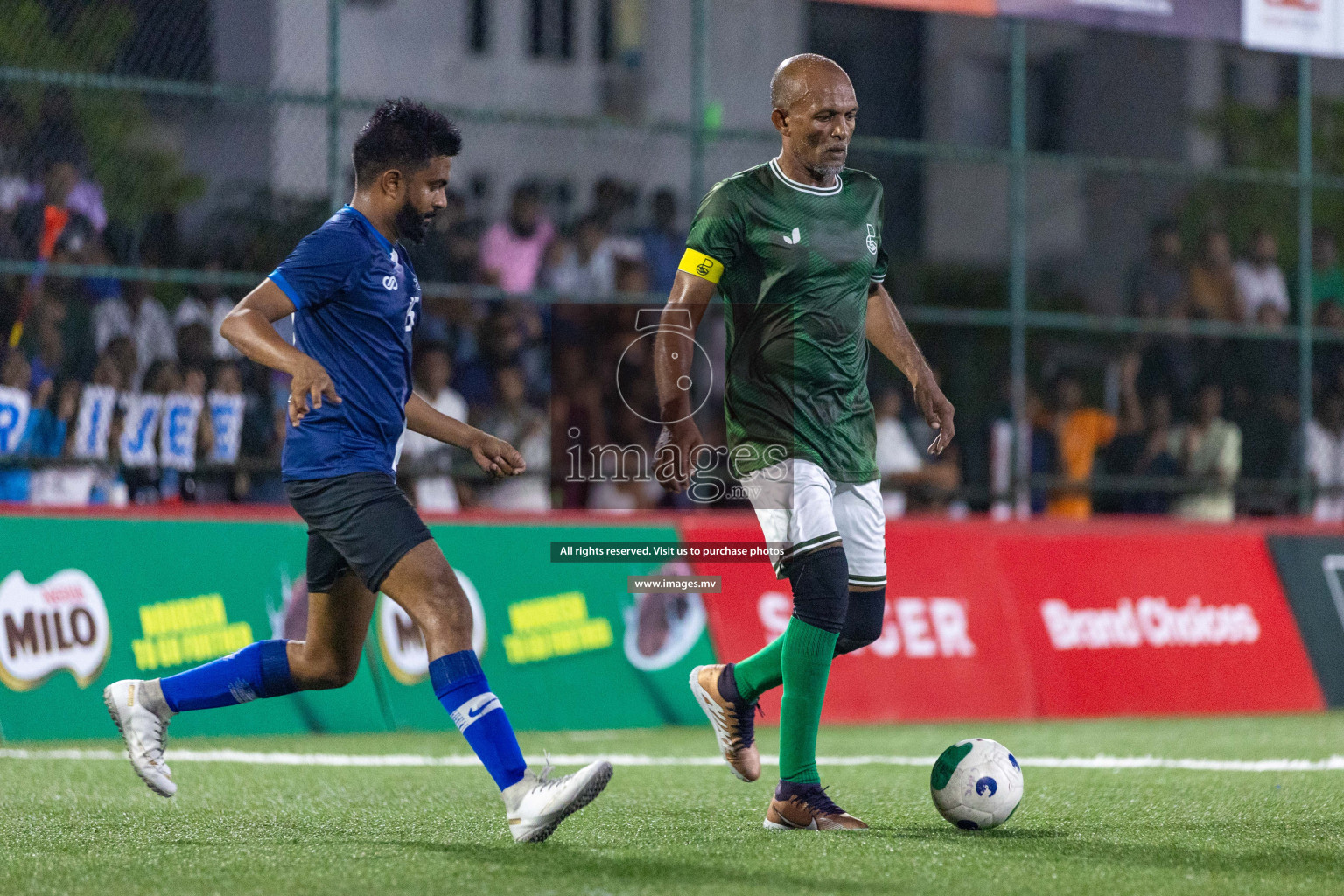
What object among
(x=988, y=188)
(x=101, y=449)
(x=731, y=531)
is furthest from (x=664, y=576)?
(x=988, y=188)

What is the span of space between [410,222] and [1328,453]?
10.6 metres

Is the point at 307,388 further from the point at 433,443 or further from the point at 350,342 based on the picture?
the point at 433,443

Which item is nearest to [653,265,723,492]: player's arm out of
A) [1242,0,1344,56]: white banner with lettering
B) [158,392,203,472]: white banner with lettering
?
[158,392,203,472]: white banner with lettering

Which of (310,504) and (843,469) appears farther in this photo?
(843,469)

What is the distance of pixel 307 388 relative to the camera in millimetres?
4652

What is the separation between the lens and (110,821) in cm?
547

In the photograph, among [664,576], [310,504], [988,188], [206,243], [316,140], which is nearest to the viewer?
[310,504]

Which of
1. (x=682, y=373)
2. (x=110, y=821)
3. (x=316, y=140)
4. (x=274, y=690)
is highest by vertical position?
(x=316, y=140)

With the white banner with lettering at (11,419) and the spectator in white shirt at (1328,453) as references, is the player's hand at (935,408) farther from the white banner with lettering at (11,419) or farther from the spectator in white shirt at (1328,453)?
the spectator in white shirt at (1328,453)

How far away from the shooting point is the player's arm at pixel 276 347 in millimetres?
4648

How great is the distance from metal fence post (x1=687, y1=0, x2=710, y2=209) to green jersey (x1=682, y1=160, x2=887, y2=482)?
5252 mm

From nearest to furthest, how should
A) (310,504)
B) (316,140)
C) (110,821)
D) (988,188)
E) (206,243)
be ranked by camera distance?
1. (310,504)
2. (110,821)
3. (206,243)
4. (316,140)
5. (988,188)

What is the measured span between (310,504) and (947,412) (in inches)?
84.7

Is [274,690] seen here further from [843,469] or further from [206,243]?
[206,243]
